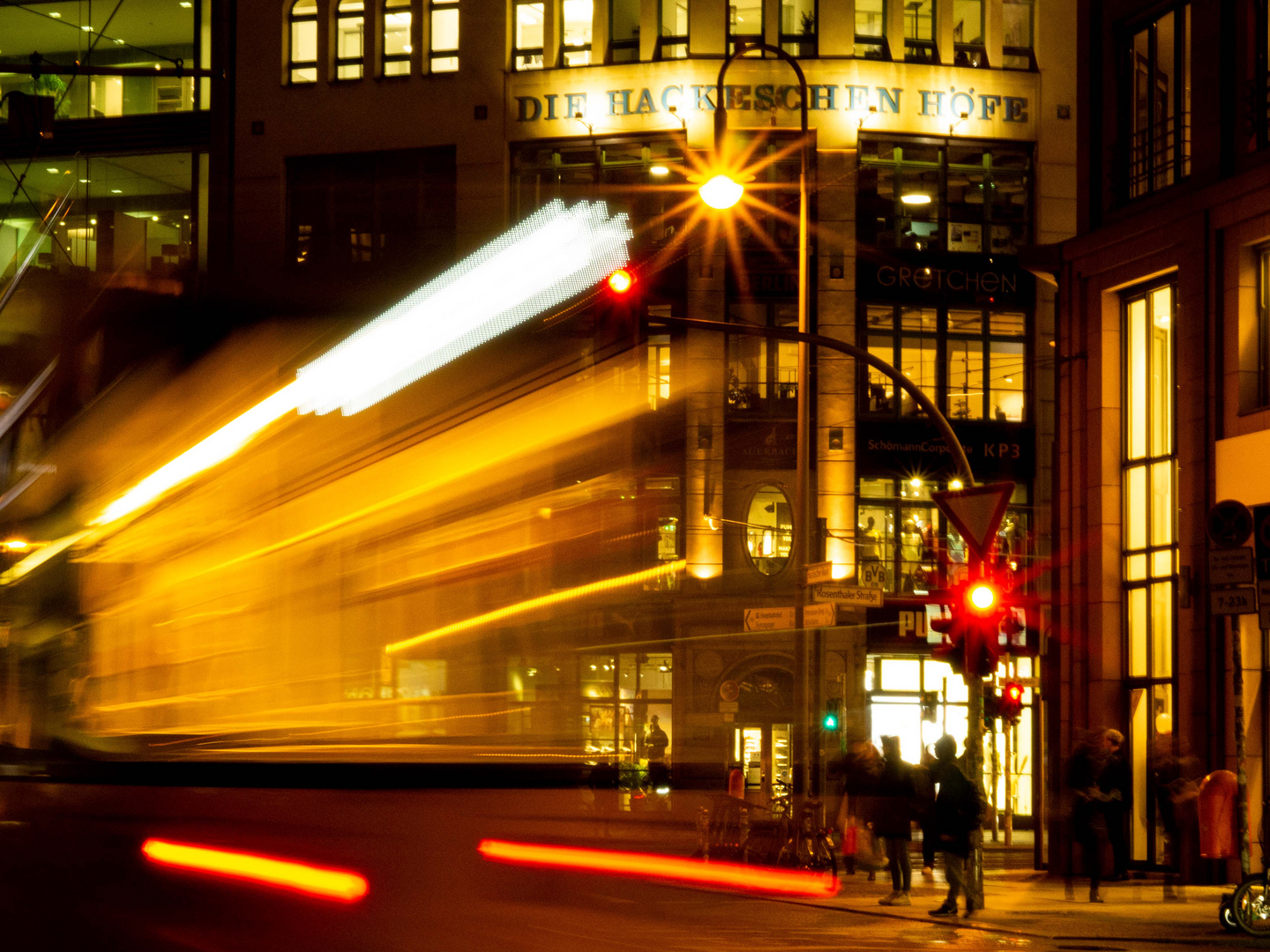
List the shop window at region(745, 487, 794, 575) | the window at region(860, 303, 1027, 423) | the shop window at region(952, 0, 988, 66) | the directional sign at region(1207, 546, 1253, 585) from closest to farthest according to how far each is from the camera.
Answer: the directional sign at region(1207, 546, 1253, 585) → the shop window at region(745, 487, 794, 575) → the window at region(860, 303, 1027, 423) → the shop window at region(952, 0, 988, 66)

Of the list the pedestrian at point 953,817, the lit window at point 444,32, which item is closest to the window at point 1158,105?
the pedestrian at point 953,817

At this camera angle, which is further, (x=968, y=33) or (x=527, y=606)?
(x=968, y=33)

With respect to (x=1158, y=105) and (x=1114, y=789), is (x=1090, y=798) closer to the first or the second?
(x=1114, y=789)

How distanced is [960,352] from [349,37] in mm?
18011

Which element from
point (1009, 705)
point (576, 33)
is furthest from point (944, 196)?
point (1009, 705)

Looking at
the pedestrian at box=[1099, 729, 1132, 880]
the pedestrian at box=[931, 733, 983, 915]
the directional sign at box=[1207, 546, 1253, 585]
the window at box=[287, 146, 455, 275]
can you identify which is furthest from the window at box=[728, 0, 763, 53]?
the directional sign at box=[1207, 546, 1253, 585]

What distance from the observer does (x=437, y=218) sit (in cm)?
783

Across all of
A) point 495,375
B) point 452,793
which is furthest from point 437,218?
point 452,793

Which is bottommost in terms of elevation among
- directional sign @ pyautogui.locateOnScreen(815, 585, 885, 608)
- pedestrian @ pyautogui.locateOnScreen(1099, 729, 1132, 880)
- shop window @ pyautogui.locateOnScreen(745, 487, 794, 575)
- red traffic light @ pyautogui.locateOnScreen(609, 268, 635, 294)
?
pedestrian @ pyautogui.locateOnScreen(1099, 729, 1132, 880)

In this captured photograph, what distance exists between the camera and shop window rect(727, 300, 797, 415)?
4231 cm

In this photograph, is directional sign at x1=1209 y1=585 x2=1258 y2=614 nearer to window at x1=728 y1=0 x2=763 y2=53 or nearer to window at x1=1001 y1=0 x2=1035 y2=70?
window at x1=1001 y1=0 x2=1035 y2=70

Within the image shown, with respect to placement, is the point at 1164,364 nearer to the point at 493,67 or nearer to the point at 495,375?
the point at 495,375

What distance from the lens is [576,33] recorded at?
144 feet

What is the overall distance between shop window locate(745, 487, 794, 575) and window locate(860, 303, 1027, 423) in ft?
12.5
